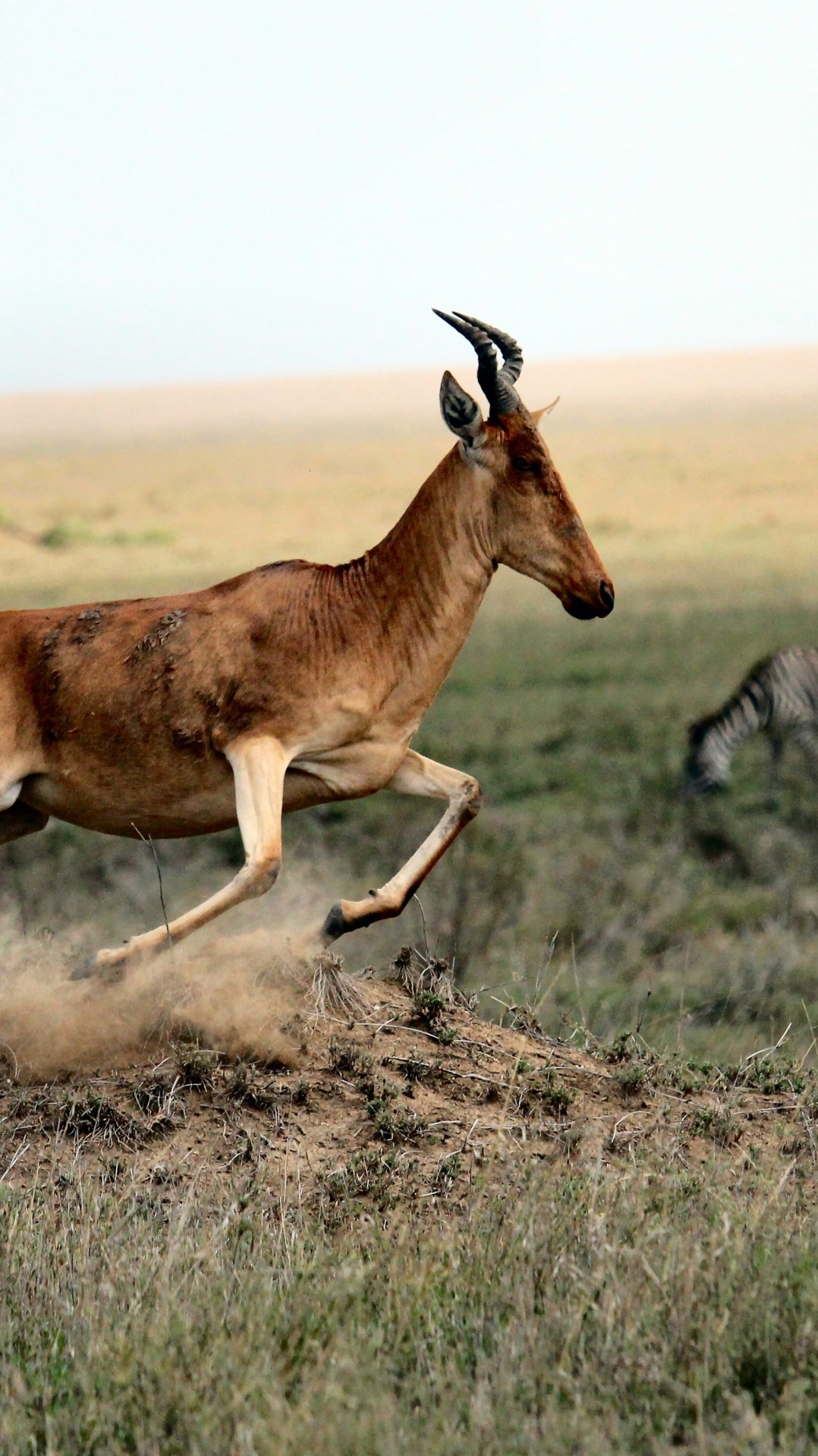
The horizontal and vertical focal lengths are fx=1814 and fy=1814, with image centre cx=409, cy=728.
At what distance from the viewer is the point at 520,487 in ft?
→ 27.2

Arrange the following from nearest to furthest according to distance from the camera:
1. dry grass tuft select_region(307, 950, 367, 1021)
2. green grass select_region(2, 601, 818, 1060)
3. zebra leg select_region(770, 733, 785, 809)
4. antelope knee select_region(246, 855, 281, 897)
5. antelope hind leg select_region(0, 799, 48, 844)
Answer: antelope knee select_region(246, 855, 281, 897) → dry grass tuft select_region(307, 950, 367, 1021) → antelope hind leg select_region(0, 799, 48, 844) → green grass select_region(2, 601, 818, 1060) → zebra leg select_region(770, 733, 785, 809)

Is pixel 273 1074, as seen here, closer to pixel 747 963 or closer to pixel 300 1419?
pixel 300 1419

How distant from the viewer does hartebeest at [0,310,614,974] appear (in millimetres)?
8180

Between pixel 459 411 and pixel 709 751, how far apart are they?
55.1ft

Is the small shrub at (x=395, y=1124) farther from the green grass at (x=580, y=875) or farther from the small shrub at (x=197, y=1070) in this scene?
the green grass at (x=580, y=875)

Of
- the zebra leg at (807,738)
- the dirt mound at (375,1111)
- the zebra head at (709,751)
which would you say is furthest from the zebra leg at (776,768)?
the dirt mound at (375,1111)

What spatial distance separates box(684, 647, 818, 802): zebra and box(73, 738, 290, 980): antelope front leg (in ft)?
56.0

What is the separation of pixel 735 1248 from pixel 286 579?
→ 165 inches

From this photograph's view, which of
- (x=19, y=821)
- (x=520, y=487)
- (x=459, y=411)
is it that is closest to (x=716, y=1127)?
(x=520, y=487)

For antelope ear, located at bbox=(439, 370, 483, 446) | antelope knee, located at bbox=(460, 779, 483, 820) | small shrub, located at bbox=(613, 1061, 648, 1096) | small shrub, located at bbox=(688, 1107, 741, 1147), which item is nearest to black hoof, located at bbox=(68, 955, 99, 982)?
antelope knee, located at bbox=(460, 779, 483, 820)

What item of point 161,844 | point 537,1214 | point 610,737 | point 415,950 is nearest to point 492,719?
point 610,737

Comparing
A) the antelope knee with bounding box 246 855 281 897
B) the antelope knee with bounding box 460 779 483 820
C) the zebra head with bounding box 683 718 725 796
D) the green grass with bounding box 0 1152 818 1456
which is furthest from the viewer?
the zebra head with bounding box 683 718 725 796

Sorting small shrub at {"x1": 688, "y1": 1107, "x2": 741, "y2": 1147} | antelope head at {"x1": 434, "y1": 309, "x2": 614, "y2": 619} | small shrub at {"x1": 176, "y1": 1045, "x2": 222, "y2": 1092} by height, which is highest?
antelope head at {"x1": 434, "y1": 309, "x2": 614, "y2": 619}

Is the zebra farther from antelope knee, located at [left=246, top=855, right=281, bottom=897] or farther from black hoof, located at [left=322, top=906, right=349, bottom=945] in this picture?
antelope knee, located at [left=246, top=855, right=281, bottom=897]
